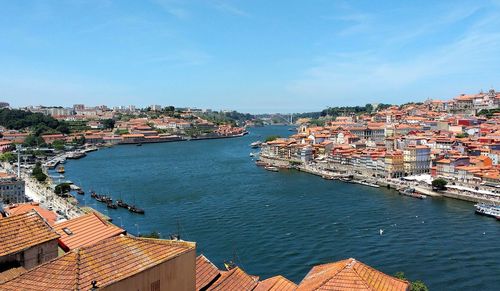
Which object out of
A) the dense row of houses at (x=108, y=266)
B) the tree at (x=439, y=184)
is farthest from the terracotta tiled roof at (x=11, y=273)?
the tree at (x=439, y=184)

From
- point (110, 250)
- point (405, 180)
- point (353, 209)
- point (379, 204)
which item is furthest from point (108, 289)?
point (405, 180)

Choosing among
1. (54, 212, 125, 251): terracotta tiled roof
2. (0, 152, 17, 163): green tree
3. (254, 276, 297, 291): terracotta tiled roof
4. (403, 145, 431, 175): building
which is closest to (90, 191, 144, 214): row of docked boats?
(54, 212, 125, 251): terracotta tiled roof

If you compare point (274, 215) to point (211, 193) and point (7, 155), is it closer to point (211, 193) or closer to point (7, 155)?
point (211, 193)

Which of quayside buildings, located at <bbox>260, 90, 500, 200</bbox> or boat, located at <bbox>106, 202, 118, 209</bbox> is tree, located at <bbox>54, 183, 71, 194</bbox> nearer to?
boat, located at <bbox>106, 202, 118, 209</bbox>

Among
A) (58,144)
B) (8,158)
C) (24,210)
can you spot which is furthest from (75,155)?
(24,210)

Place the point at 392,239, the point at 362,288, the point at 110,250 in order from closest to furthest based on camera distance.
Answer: the point at 110,250
the point at 362,288
the point at 392,239
